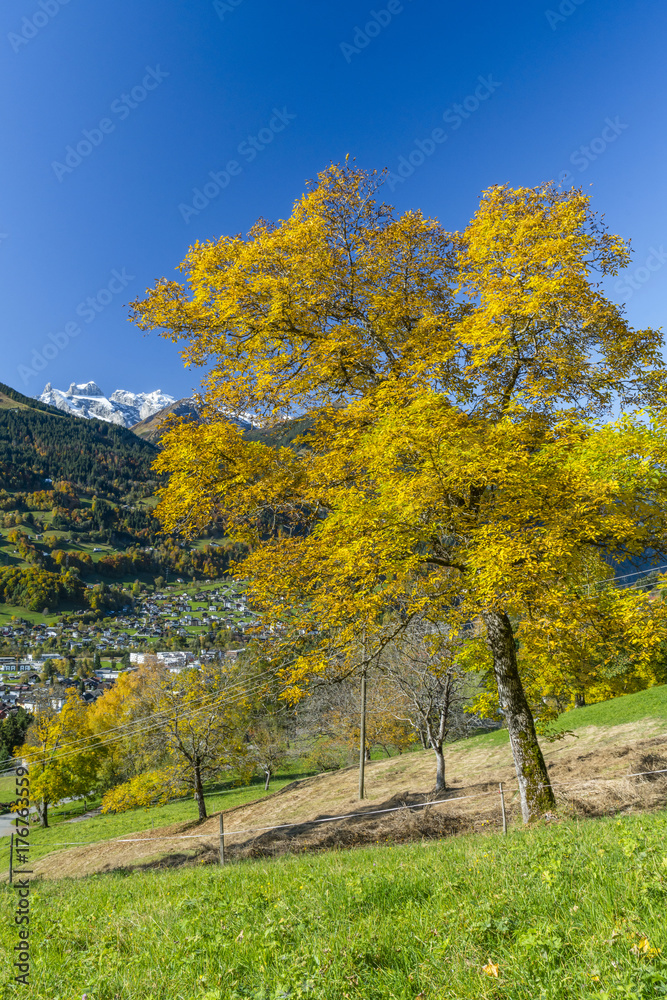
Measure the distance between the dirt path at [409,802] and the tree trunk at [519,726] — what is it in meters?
0.53

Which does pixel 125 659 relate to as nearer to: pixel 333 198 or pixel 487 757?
pixel 487 757

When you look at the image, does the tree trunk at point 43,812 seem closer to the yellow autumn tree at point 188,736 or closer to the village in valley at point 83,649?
the yellow autumn tree at point 188,736

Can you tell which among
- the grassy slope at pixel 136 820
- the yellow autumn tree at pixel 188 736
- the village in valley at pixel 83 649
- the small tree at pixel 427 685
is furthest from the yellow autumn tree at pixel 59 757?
the village in valley at pixel 83 649

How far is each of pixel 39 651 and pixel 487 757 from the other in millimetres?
175840

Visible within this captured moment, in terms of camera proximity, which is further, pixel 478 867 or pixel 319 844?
pixel 319 844

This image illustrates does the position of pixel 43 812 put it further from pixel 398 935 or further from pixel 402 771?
pixel 398 935

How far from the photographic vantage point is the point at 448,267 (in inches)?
469

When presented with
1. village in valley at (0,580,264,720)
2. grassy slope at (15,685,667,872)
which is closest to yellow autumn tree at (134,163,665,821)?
grassy slope at (15,685,667,872)

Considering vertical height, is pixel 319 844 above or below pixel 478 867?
below

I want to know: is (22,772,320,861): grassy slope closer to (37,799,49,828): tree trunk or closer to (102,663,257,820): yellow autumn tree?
(37,799,49,828): tree trunk

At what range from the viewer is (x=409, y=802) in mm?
20531

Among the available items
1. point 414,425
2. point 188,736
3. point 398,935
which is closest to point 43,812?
point 188,736

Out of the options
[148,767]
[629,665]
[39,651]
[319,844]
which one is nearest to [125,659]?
[39,651]

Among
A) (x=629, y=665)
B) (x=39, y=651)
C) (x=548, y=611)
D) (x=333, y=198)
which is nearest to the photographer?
(x=548, y=611)
